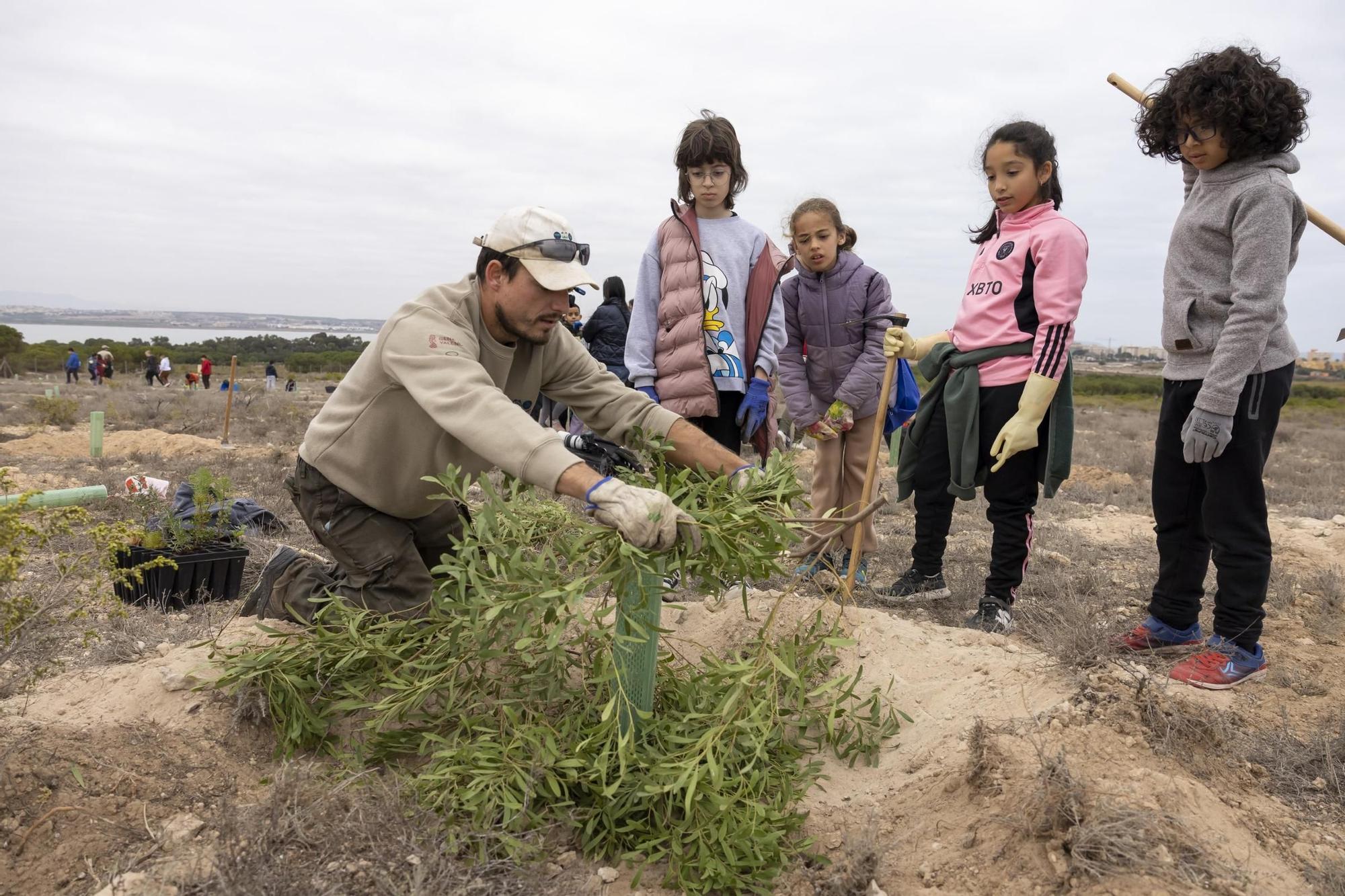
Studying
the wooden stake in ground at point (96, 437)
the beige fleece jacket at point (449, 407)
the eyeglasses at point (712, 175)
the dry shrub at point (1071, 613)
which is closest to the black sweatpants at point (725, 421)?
the eyeglasses at point (712, 175)

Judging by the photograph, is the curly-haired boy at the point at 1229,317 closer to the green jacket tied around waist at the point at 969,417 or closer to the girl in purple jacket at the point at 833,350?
the green jacket tied around waist at the point at 969,417

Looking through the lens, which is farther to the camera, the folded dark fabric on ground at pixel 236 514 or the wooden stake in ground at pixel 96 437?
the wooden stake in ground at pixel 96 437

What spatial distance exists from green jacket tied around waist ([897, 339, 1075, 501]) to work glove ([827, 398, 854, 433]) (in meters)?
0.60

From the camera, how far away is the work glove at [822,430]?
482 cm

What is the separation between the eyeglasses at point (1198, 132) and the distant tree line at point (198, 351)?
101 ft

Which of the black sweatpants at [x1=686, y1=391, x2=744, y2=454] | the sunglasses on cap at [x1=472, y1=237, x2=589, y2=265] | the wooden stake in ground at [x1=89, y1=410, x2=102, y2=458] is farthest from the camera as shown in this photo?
the wooden stake in ground at [x1=89, y1=410, x2=102, y2=458]

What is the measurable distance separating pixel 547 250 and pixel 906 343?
84.3 inches

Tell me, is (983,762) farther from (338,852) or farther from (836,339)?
(836,339)

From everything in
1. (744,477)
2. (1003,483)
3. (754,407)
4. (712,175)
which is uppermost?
(712,175)

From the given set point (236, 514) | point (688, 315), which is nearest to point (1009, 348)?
point (688, 315)

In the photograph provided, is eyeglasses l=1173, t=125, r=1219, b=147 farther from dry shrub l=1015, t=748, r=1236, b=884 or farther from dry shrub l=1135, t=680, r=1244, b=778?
dry shrub l=1015, t=748, r=1236, b=884

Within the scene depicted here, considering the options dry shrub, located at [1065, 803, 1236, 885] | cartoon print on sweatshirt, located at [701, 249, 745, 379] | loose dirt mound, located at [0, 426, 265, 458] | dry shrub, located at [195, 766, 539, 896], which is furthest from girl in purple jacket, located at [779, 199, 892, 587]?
loose dirt mound, located at [0, 426, 265, 458]

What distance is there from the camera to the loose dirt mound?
11008 millimetres

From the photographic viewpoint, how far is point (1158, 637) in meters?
3.51
